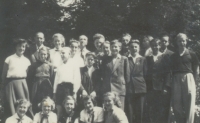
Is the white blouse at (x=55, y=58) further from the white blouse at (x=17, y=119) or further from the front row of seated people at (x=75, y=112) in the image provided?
the white blouse at (x=17, y=119)

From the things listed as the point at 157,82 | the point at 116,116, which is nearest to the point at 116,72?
the point at 157,82

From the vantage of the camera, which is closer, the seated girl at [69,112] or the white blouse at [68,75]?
the seated girl at [69,112]

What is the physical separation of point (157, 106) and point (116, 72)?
90 centimetres

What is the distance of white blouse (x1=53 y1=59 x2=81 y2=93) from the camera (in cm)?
591

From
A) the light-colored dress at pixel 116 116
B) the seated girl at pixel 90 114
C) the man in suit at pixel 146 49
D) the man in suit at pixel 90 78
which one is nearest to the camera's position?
the light-colored dress at pixel 116 116

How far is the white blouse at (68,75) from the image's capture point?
5.91 meters

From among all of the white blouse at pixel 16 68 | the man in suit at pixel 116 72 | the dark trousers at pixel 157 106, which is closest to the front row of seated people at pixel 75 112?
the man in suit at pixel 116 72

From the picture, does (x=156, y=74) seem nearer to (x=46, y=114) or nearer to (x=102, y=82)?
(x=102, y=82)

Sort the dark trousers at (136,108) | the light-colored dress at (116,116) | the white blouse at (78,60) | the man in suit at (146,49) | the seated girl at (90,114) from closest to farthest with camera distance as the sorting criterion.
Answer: the light-colored dress at (116,116)
the seated girl at (90,114)
the dark trousers at (136,108)
the white blouse at (78,60)
the man in suit at (146,49)

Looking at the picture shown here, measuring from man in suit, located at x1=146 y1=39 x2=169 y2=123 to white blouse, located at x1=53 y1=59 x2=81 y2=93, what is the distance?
43.4 inches

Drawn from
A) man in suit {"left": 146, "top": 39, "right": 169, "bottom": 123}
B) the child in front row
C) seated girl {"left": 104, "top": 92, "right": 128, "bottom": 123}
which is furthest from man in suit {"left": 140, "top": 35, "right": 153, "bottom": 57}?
the child in front row

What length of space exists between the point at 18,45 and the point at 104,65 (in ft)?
4.65

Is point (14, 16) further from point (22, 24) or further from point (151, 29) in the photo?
point (151, 29)

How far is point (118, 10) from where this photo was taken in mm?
8531
